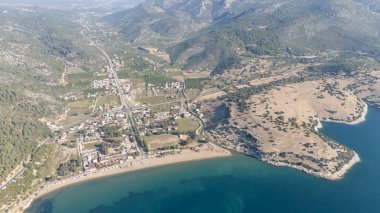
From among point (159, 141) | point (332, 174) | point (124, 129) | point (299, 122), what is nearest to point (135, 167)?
point (159, 141)

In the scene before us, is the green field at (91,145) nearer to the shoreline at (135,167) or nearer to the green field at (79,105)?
the shoreline at (135,167)

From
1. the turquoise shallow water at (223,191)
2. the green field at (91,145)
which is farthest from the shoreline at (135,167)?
the green field at (91,145)

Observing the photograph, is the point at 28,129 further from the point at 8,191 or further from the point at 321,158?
the point at 321,158

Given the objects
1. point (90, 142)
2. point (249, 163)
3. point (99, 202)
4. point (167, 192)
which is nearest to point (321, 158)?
point (249, 163)

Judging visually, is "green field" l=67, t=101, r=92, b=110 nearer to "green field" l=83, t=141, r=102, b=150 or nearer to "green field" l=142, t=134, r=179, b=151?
"green field" l=83, t=141, r=102, b=150

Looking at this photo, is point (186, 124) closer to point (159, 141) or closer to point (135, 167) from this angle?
point (159, 141)
